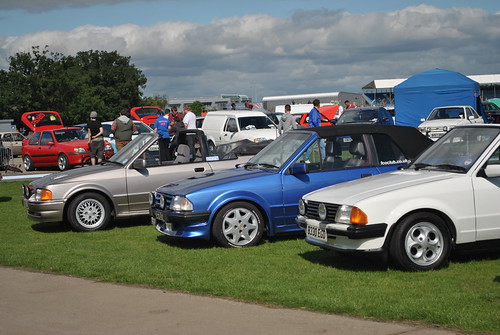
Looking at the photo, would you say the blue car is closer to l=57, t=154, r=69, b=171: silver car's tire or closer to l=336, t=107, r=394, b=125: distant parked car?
l=57, t=154, r=69, b=171: silver car's tire

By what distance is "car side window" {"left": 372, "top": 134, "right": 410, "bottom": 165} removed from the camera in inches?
407

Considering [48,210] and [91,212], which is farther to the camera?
[91,212]

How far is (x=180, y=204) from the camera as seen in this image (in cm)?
968

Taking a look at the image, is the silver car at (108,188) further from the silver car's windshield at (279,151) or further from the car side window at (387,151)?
the car side window at (387,151)

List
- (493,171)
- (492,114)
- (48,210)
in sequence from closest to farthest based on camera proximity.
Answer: (493,171) < (48,210) < (492,114)

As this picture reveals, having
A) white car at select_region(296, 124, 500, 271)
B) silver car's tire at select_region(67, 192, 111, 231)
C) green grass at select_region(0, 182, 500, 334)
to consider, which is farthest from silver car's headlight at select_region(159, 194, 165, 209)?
white car at select_region(296, 124, 500, 271)

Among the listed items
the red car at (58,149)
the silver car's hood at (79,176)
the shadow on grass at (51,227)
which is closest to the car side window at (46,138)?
the red car at (58,149)

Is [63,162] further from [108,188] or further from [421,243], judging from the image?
[421,243]

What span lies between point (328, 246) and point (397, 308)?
1809mm

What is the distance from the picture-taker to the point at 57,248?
1048 cm

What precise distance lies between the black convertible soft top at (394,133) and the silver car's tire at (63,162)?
1726cm

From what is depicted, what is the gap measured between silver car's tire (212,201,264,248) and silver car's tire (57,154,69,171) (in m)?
17.5

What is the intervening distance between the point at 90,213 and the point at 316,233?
5.13 meters

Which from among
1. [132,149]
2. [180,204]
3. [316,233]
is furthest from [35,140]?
[316,233]
